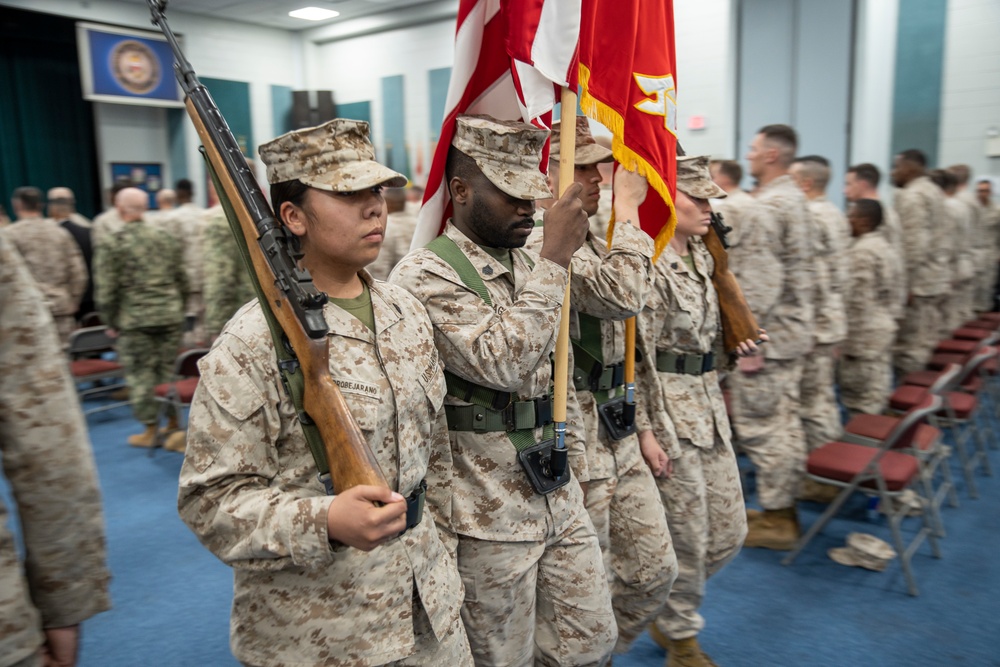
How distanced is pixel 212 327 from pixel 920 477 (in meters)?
4.86

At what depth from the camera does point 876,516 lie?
438cm

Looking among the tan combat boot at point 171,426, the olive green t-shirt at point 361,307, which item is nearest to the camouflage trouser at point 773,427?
the olive green t-shirt at point 361,307

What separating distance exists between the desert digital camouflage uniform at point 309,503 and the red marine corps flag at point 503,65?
642 millimetres

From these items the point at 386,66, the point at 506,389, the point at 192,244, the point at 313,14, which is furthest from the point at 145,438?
the point at 313,14

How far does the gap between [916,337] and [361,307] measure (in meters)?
6.13

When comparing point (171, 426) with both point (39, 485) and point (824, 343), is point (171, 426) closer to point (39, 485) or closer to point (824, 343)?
point (824, 343)

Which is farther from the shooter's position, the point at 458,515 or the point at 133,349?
the point at 133,349

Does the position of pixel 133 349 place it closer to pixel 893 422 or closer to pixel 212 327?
pixel 212 327

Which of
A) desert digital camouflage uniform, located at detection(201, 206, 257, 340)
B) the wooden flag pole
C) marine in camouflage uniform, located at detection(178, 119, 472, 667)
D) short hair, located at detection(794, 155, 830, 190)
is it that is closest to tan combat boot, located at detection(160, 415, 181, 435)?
desert digital camouflage uniform, located at detection(201, 206, 257, 340)

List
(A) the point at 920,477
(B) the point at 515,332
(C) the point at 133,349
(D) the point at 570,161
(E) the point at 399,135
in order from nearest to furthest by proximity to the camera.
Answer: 1. (B) the point at 515,332
2. (D) the point at 570,161
3. (A) the point at 920,477
4. (C) the point at 133,349
5. (E) the point at 399,135

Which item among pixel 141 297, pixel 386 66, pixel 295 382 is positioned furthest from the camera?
pixel 386 66

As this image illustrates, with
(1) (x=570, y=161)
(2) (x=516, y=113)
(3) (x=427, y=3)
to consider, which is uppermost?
(3) (x=427, y=3)

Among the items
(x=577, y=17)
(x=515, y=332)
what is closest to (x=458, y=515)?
(x=515, y=332)

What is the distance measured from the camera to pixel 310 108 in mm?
11531
